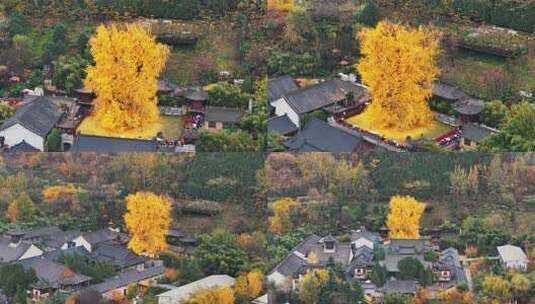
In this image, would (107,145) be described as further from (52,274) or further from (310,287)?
(310,287)

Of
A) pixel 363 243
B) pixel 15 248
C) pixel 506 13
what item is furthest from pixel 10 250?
pixel 506 13

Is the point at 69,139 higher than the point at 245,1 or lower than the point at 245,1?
lower

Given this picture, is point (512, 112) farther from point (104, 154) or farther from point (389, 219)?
point (104, 154)

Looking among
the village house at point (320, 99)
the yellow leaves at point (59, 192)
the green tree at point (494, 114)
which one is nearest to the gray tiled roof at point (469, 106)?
the green tree at point (494, 114)

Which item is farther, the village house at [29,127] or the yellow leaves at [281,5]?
the yellow leaves at [281,5]

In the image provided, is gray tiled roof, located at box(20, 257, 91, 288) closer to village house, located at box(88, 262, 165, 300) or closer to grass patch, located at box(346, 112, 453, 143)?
village house, located at box(88, 262, 165, 300)

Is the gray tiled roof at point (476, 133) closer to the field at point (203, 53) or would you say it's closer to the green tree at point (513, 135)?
the green tree at point (513, 135)

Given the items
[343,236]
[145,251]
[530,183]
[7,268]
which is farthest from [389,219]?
[7,268]
